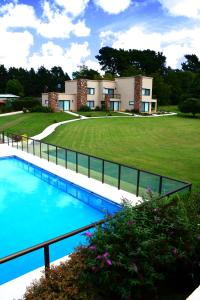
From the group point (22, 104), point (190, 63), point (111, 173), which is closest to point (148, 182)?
point (111, 173)

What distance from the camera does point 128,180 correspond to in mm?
10359

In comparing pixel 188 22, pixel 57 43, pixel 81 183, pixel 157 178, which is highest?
pixel 57 43

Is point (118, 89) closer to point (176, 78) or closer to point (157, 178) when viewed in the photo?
point (176, 78)

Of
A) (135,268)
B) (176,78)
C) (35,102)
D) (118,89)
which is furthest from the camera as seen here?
(176,78)

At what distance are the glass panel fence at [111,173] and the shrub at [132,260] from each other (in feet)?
20.3

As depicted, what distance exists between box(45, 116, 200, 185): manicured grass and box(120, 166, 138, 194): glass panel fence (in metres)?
2.81

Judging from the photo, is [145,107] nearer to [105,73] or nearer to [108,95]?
[108,95]

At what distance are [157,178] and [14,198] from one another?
627cm

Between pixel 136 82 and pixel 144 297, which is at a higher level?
pixel 136 82

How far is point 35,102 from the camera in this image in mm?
47188

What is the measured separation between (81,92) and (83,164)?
35228 millimetres

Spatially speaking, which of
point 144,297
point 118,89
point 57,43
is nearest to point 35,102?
point 57,43

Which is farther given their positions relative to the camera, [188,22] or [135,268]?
[188,22]

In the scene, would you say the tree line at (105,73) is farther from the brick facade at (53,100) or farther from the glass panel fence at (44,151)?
the glass panel fence at (44,151)
